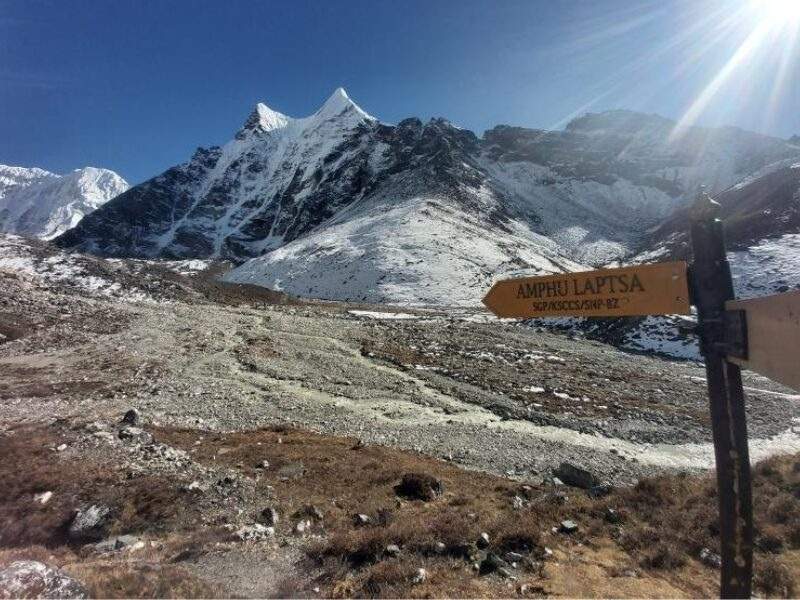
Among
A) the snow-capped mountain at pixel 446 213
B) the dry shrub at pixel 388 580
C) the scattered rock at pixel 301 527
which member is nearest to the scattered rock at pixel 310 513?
the scattered rock at pixel 301 527

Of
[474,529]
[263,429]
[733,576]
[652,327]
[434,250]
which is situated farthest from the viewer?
[434,250]

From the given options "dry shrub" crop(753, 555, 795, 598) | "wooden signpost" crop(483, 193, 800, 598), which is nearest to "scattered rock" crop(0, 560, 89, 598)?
"wooden signpost" crop(483, 193, 800, 598)

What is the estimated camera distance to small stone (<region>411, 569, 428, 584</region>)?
7242 mm

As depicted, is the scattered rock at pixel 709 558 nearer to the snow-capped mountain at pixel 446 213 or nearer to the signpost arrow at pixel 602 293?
the signpost arrow at pixel 602 293

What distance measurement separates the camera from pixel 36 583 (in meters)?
5.75

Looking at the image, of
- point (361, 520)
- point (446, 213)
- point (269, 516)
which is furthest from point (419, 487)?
point (446, 213)

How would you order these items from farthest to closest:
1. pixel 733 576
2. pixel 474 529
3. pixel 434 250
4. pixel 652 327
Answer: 1. pixel 434 250
2. pixel 652 327
3. pixel 474 529
4. pixel 733 576

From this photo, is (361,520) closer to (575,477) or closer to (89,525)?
(89,525)

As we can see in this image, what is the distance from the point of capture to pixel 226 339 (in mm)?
36125

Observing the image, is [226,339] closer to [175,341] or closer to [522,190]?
[175,341]

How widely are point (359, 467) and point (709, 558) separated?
28.5 feet

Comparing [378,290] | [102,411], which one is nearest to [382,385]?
[102,411]

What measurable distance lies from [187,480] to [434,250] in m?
72.9

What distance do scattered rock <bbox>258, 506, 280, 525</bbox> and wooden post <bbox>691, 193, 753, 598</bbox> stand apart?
878 cm
